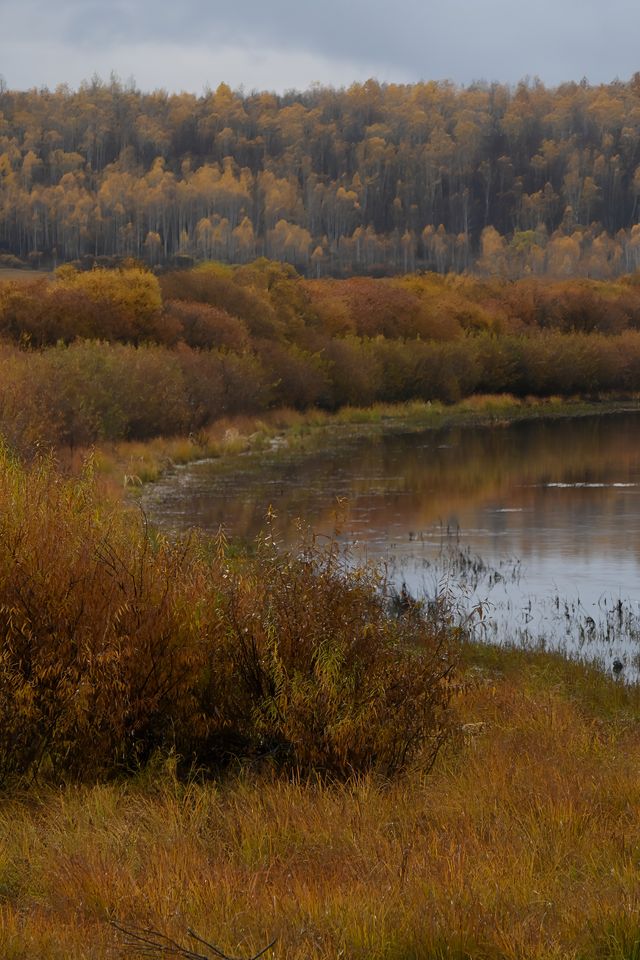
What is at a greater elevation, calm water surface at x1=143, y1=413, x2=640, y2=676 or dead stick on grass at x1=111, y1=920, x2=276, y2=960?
dead stick on grass at x1=111, y1=920, x2=276, y2=960

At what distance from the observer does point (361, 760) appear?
7840 millimetres

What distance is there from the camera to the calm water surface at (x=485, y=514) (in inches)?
680

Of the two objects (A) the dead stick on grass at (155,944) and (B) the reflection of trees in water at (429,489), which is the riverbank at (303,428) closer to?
(B) the reflection of trees in water at (429,489)

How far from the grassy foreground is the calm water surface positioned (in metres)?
2.92

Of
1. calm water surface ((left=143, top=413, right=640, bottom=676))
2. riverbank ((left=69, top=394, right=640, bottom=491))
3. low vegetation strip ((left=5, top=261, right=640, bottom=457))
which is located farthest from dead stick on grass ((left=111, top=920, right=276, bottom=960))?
riverbank ((left=69, top=394, right=640, bottom=491))

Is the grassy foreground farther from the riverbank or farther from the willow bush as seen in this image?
the riverbank

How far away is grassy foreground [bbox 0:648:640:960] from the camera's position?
504 cm

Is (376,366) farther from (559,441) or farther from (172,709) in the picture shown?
(172,709)

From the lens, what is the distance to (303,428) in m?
46.0

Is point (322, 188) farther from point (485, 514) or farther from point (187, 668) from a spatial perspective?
point (187, 668)

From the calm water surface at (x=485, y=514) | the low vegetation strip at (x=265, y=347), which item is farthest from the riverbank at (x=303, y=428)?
the calm water surface at (x=485, y=514)

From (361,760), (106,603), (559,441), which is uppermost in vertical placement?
(106,603)

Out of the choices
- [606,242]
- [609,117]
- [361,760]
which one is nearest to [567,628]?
[361,760]

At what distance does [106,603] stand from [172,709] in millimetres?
734
